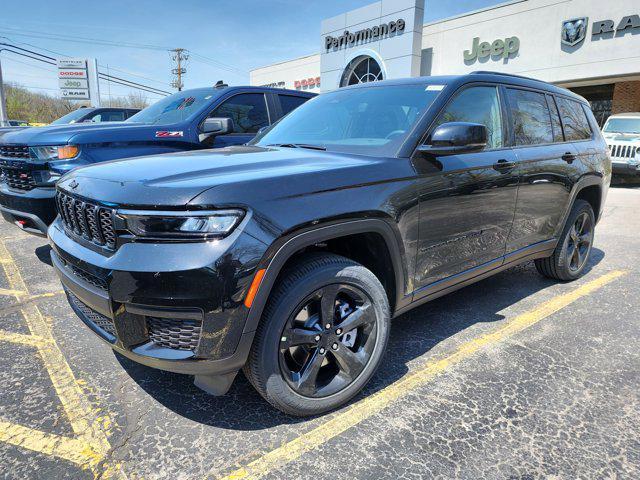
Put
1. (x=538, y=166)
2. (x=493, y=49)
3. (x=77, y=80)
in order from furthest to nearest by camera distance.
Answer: (x=77, y=80), (x=493, y=49), (x=538, y=166)

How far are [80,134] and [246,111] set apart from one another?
203 centimetres

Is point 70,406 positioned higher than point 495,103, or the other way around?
point 495,103

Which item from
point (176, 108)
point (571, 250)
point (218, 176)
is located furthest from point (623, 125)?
point (218, 176)

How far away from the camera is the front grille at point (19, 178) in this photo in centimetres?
425

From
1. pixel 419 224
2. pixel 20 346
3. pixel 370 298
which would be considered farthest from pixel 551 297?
pixel 20 346

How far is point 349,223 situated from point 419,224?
559 mm

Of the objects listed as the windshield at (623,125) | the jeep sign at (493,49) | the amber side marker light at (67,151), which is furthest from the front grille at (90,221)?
the jeep sign at (493,49)

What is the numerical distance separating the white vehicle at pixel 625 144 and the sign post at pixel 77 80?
36111 mm

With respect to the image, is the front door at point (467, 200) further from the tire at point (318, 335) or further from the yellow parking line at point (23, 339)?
the yellow parking line at point (23, 339)

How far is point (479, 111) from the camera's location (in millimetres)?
3119

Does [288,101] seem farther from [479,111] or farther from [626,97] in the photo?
[626,97]

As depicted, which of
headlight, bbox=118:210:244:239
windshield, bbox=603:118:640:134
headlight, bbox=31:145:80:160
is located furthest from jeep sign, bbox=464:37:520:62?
headlight, bbox=118:210:244:239

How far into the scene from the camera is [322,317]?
220 centimetres

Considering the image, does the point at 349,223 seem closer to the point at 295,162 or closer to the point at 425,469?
the point at 295,162
